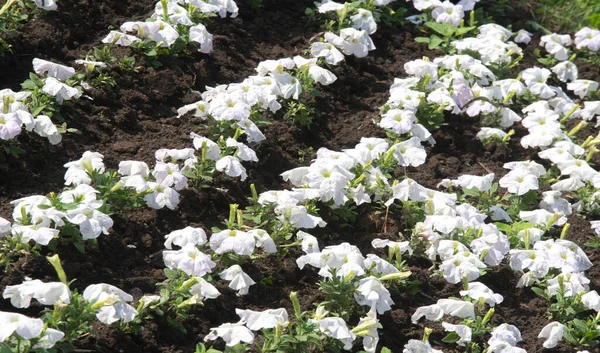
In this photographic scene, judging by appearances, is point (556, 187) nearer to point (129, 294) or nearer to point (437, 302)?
point (437, 302)

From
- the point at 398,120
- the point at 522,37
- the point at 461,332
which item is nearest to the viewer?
the point at 461,332

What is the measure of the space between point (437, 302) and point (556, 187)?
4.23 ft

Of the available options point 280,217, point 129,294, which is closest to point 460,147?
point 280,217

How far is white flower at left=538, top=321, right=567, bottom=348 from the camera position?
12.1 ft

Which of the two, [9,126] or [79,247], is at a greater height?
[9,126]

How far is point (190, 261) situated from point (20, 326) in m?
0.82

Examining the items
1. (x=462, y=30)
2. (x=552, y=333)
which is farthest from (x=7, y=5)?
(x=552, y=333)

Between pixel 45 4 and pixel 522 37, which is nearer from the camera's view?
pixel 45 4

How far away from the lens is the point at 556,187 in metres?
4.65

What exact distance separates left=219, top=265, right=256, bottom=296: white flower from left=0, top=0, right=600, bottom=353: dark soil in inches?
4.1

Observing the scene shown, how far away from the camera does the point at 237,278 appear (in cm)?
348

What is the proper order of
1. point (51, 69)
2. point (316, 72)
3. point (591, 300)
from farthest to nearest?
1. point (316, 72)
2. point (51, 69)
3. point (591, 300)

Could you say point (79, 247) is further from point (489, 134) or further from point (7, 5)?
point (489, 134)

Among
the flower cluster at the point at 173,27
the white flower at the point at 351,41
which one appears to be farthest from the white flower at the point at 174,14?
the white flower at the point at 351,41
